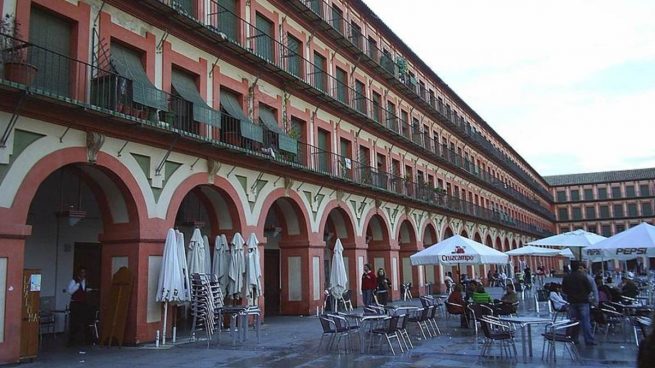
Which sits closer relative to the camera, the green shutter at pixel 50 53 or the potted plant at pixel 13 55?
the potted plant at pixel 13 55

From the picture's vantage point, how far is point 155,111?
12992 millimetres

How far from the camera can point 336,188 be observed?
2138 cm

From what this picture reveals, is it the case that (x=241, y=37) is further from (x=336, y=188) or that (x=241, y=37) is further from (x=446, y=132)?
(x=446, y=132)

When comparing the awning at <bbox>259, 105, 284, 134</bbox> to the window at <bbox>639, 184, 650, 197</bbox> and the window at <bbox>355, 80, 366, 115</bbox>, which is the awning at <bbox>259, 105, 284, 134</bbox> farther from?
the window at <bbox>639, 184, 650, 197</bbox>

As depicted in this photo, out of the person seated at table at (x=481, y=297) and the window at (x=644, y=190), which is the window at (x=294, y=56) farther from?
the window at (x=644, y=190)

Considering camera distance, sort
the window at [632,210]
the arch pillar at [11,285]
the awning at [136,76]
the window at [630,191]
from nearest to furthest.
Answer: the arch pillar at [11,285]
the awning at [136,76]
the window at [632,210]
the window at [630,191]

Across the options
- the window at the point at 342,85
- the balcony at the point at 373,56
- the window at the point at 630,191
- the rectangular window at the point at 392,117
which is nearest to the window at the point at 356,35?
the balcony at the point at 373,56

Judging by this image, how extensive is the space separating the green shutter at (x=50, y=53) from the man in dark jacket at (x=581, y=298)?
1097 cm

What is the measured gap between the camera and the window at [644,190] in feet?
262

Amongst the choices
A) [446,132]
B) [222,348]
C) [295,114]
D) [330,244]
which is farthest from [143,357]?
[446,132]

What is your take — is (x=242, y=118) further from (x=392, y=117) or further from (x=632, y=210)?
(x=632, y=210)

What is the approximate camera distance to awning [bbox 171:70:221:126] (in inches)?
556

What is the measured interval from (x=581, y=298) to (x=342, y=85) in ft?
48.0

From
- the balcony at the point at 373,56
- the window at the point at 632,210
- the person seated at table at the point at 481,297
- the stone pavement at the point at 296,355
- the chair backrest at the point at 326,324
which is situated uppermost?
the balcony at the point at 373,56
